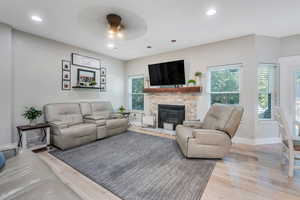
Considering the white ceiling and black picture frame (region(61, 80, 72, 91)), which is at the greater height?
the white ceiling

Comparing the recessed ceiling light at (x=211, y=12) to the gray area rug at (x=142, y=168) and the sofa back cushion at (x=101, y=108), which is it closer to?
the gray area rug at (x=142, y=168)

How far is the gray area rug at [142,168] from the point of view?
1.59m

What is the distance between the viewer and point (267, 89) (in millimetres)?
3383

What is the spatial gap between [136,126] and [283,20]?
4.76 m

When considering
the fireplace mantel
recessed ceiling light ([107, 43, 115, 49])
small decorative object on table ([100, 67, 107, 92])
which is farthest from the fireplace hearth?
recessed ceiling light ([107, 43, 115, 49])

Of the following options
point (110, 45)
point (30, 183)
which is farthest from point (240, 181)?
point (110, 45)

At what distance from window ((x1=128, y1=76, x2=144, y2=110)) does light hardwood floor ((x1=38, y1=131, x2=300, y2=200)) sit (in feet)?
Result: 11.0

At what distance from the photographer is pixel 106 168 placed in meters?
2.10

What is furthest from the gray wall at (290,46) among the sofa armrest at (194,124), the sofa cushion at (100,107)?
the sofa cushion at (100,107)

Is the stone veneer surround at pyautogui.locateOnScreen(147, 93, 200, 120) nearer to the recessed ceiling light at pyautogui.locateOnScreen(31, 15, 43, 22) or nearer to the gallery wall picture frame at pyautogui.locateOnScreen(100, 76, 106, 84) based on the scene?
the gallery wall picture frame at pyautogui.locateOnScreen(100, 76, 106, 84)

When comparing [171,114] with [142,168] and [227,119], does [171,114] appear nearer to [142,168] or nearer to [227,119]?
[227,119]

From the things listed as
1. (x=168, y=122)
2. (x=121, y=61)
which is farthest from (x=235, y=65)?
(x=121, y=61)

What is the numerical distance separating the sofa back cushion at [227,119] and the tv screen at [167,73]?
166 centimetres

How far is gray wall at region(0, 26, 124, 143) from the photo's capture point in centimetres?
267
